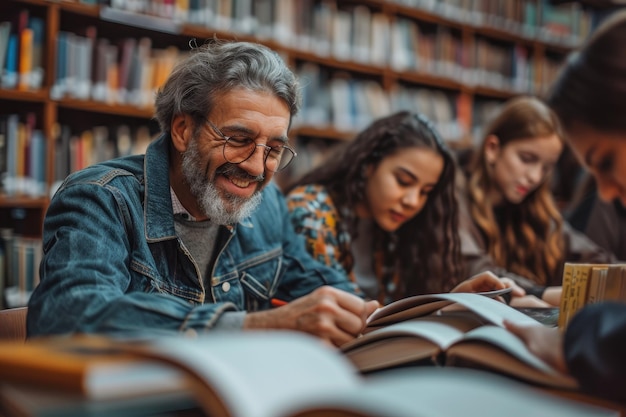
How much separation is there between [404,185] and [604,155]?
134 centimetres

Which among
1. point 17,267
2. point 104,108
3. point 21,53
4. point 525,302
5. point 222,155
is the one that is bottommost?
point 17,267

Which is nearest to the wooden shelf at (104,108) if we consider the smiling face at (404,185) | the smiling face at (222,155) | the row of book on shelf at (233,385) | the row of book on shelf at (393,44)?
the row of book on shelf at (393,44)

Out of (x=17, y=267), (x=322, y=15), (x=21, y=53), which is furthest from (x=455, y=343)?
(x=322, y=15)

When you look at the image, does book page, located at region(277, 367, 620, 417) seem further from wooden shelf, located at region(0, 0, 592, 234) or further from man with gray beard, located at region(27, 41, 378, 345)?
wooden shelf, located at region(0, 0, 592, 234)

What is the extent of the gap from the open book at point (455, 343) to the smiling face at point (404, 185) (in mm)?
1158

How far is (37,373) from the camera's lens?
62 cm

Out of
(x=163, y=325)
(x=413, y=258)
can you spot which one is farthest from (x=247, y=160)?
(x=413, y=258)

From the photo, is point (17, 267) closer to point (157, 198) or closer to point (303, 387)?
point (157, 198)

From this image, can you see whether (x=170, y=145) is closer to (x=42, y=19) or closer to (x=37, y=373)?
(x=37, y=373)

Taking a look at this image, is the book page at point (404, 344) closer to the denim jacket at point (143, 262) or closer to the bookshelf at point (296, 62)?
the denim jacket at point (143, 262)

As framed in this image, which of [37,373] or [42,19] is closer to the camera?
[37,373]

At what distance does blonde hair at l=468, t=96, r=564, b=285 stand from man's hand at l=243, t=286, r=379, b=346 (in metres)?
1.72

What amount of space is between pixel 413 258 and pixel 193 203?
919 mm

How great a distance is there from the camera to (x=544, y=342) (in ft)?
2.76
